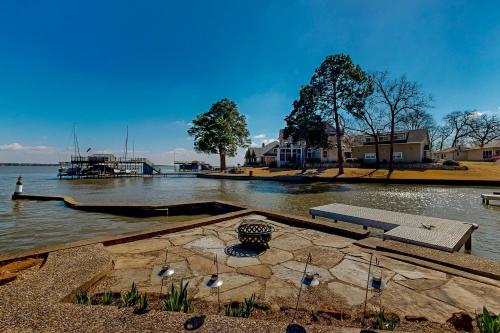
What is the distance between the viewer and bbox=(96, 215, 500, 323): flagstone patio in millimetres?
3045

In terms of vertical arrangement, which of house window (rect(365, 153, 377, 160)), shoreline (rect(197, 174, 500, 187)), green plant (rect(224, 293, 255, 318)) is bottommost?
shoreline (rect(197, 174, 500, 187))

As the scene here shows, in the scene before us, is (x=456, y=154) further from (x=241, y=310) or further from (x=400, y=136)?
(x=241, y=310)

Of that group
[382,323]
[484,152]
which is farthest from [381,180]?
[484,152]

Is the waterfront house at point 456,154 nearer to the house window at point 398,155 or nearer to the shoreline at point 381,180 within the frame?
the house window at point 398,155

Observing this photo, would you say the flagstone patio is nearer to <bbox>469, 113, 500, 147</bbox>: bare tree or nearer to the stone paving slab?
the stone paving slab

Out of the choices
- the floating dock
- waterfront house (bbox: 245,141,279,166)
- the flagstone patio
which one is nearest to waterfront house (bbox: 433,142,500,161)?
waterfront house (bbox: 245,141,279,166)

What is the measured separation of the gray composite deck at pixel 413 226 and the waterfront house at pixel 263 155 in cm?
4716

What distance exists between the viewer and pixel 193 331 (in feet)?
7.41

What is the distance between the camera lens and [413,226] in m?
6.48

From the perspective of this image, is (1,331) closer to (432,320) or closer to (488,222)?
(432,320)

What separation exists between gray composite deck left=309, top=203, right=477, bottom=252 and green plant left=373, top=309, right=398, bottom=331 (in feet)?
10.4

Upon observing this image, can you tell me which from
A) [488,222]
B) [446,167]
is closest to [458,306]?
[488,222]

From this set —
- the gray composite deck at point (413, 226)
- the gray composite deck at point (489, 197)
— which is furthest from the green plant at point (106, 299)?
the gray composite deck at point (489, 197)

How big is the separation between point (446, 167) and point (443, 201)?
68.5 ft
